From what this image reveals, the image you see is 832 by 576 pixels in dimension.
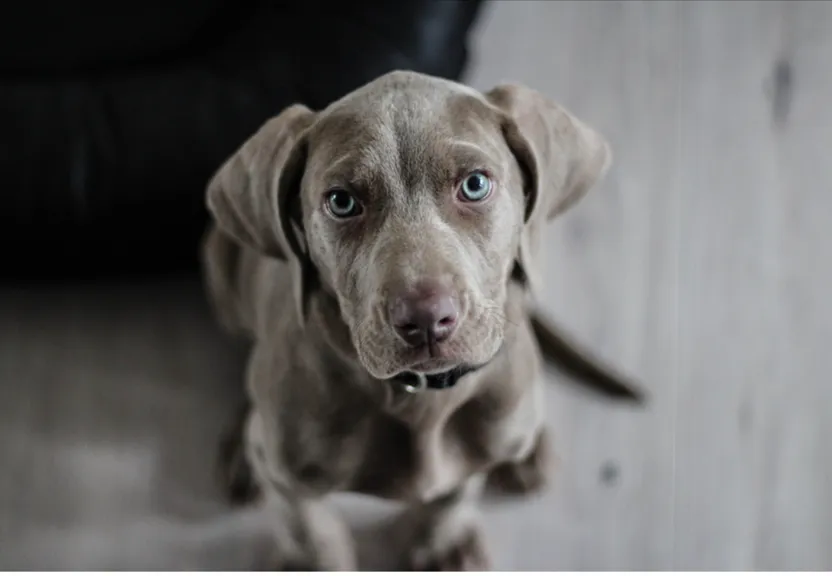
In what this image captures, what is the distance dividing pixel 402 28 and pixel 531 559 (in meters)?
0.98

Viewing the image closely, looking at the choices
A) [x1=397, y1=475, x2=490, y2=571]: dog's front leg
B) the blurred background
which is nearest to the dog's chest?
[x1=397, y1=475, x2=490, y2=571]: dog's front leg

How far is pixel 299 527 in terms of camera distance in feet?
4.87

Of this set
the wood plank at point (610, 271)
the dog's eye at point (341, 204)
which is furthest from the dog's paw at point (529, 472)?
the dog's eye at point (341, 204)

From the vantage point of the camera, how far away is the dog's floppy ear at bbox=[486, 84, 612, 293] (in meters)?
1.11

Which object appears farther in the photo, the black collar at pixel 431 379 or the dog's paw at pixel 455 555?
the dog's paw at pixel 455 555

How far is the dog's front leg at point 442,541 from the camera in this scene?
1571 mm

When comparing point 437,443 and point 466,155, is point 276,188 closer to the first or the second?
point 466,155

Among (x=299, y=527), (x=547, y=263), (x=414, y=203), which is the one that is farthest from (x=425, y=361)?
(x=547, y=263)

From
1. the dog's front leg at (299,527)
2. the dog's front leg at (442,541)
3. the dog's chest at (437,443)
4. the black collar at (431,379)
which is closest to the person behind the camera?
the black collar at (431,379)

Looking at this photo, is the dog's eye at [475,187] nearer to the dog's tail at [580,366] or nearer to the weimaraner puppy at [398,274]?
the weimaraner puppy at [398,274]

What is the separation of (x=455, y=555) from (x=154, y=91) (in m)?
1.01

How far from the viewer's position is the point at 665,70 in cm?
197

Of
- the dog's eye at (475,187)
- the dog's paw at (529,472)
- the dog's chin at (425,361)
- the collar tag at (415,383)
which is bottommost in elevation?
the dog's paw at (529,472)

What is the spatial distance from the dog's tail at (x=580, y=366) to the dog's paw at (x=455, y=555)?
1.22 ft
